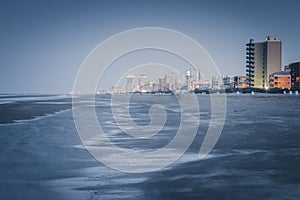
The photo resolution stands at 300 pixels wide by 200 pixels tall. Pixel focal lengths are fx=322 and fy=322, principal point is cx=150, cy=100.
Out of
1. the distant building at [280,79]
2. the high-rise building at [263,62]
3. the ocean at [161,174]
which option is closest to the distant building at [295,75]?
the distant building at [280,79]

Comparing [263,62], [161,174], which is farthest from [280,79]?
[161,174]

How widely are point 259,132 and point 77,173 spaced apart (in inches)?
402

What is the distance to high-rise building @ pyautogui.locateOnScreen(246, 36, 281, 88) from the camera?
15775 centimetres

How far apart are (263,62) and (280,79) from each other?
13556 mm

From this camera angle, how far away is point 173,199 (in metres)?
5.67

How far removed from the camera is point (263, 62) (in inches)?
6250

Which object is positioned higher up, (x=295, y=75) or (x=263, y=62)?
(x=263, y=62)

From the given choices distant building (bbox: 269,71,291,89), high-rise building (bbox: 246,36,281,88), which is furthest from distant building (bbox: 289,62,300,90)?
high-rise building (bbox: 246,36,281,88)

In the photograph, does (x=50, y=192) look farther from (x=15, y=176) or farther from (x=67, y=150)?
(x=67, y=150)

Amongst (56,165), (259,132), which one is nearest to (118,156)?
(56,165)

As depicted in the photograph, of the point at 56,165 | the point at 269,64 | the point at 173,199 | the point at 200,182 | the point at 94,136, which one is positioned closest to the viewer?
the point at 173,199

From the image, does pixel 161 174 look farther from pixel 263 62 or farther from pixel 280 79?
pixel 263 62

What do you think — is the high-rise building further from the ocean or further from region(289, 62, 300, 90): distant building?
the ocean

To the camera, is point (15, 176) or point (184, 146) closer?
point (15, 176)
